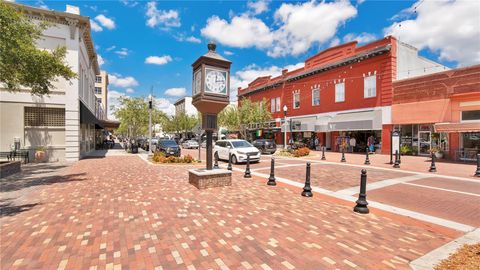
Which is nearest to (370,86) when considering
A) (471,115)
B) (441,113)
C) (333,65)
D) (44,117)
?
(333,65)

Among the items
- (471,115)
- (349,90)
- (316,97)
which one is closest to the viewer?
(471,115)

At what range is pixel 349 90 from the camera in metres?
24.8

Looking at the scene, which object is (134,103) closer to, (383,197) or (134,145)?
(134,145)

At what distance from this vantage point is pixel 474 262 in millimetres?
3459

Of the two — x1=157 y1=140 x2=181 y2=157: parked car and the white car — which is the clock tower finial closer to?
the white car

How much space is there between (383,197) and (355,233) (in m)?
3.64

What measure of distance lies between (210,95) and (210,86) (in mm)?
303

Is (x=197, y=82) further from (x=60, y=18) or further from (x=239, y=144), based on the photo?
(x=60, y=18)

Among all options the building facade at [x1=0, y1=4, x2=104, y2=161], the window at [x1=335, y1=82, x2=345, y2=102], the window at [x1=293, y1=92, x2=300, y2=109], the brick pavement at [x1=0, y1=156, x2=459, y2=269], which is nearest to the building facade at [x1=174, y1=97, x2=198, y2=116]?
the window at [x1=293, y1=92, x2=300, y2=109]

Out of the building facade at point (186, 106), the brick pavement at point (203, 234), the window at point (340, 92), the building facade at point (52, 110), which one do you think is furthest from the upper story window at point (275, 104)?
the building facade at point (186, 106)

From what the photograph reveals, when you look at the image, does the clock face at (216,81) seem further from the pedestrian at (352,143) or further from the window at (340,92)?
the window at (340,92)

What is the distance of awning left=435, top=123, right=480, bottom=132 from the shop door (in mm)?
2320

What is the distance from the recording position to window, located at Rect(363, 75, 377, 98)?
22577mm

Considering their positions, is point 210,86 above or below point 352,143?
above
